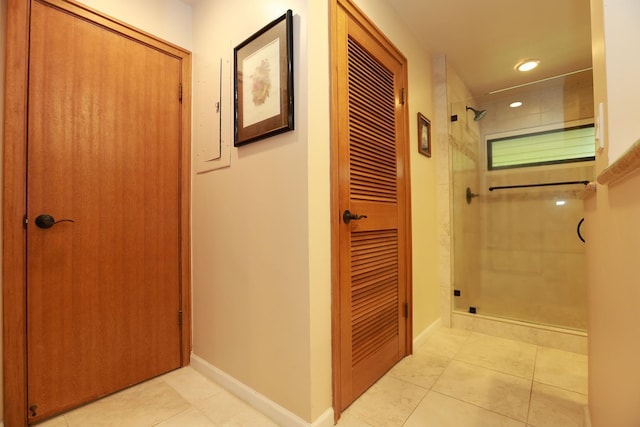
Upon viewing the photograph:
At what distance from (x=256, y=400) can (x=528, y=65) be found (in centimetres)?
348

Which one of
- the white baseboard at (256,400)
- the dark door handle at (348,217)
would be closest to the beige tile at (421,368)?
the white baseboard at (256,400)

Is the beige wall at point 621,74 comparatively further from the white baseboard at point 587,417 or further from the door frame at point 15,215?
the door frame at point 15,215

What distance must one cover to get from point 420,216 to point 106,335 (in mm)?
2156

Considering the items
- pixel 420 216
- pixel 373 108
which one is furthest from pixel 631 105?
pixel 420 216

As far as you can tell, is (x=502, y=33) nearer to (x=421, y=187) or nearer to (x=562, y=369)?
(x=421, y=187)

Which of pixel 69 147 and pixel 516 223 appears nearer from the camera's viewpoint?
pixel 69 147

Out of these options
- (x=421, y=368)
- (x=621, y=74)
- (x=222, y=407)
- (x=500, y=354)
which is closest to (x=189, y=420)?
(x=222, y=407)

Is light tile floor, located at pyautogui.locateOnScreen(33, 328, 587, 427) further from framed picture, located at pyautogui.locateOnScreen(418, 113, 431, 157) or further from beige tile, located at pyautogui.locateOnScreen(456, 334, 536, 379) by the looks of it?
framed picture, located at pyautogui.locateOnScreen(418, 113, 431, 157)

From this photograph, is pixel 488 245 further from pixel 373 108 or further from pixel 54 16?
pixel 54 16

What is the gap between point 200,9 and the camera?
1825mm

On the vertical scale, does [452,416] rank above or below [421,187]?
below

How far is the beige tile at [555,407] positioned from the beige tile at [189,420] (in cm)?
151

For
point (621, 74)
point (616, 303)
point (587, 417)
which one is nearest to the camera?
point (616, 303)

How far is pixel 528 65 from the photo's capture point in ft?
8.73
